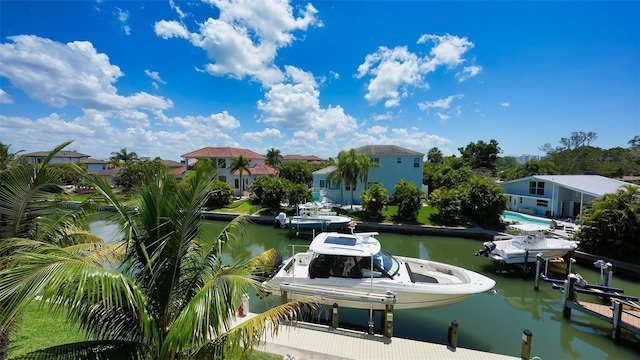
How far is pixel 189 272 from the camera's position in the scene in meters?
3.94

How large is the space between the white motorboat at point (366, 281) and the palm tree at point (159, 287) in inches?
182

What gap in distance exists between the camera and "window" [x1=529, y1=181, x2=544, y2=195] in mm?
24391

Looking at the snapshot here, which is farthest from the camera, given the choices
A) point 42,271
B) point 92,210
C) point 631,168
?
point 631,168

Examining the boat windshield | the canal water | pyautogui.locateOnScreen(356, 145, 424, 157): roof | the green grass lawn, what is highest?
pyautogui.locateOnScreen(356, 145, 424, 157): roof

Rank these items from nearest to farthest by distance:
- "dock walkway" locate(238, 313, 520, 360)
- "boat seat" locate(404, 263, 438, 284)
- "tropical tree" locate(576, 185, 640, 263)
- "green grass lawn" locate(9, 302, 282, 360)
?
1. "green grass lawn" locate(9, 302, 282, 360)
2. "dock walkway" locate(238, 313, 520, 360)
3. "boat seat" locate(404, 263, 438, 284)
4. "tropical tree" locate(576, 185, 640, 263)

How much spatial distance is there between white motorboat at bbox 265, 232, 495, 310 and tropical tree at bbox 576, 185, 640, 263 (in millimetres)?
10366

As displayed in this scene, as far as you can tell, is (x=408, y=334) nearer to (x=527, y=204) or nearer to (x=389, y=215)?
(x=389, y=215)

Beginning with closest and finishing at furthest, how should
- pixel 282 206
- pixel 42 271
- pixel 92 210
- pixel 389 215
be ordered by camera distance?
pixel 42 271 → pixel 92 210 → pixel 389 215 → pixel 282 206

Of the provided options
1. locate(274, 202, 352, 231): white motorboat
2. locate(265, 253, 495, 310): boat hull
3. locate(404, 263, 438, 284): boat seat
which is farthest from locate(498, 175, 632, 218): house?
locate(265, 253, 495, 310): boat hull

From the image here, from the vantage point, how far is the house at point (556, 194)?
70.3ft

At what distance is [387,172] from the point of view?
29.7 metres

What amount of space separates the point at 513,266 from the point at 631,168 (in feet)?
129

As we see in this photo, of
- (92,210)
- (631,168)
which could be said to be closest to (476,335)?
(92,210)

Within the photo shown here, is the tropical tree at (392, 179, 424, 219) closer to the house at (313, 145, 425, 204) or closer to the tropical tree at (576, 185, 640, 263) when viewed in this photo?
the house at (313, 145, 425, 204)
